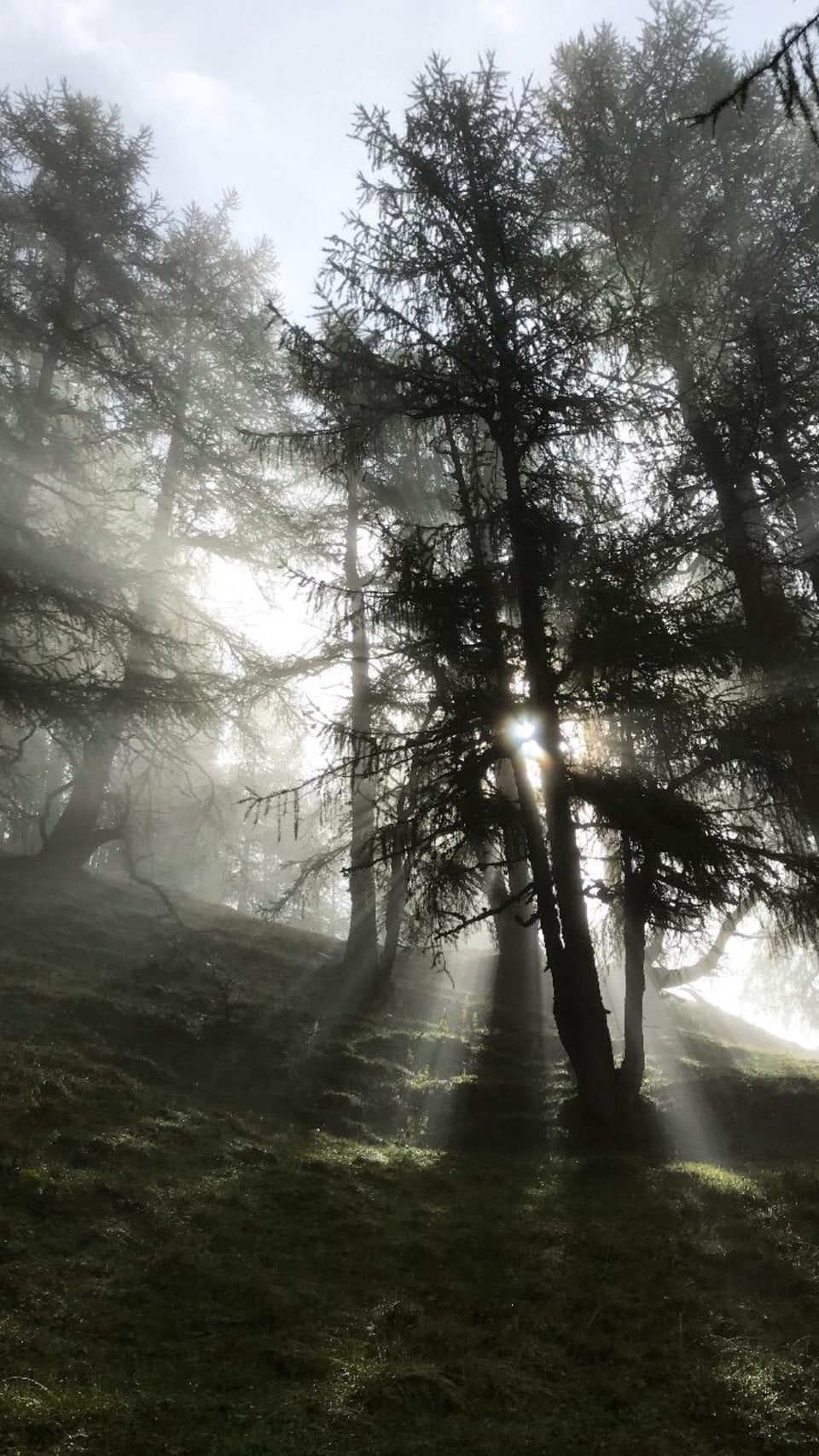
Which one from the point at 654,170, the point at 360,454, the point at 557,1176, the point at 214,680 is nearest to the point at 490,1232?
the point at 557,1176

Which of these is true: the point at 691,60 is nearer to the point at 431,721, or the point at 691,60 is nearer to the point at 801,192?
the point at 801,192

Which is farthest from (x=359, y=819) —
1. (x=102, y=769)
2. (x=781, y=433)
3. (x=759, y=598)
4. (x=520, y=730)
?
(x=781, y=433)

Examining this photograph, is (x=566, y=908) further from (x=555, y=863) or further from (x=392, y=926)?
(x=392, y=926)

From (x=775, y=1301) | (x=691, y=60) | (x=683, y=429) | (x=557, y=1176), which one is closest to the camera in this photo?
(x=775, y=1301)

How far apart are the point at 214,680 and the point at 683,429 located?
7.07 meters

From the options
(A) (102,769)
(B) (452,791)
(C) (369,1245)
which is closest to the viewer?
(C) (369,1245)

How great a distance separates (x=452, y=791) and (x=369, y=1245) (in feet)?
12.3

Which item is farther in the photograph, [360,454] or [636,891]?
[360,454]

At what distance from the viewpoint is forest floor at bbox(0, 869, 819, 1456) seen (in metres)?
3.87

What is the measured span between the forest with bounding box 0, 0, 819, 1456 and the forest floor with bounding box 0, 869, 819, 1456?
0.11ft

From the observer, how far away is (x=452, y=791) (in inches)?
316

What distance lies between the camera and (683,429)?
10.5 meters

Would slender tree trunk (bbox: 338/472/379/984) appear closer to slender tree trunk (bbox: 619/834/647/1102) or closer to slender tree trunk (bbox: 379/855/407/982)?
slender tree trunk (bbox: 379/855/407/982)

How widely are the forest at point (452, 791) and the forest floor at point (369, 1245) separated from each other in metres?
0.03
